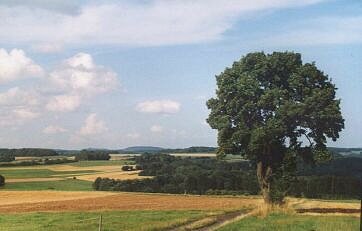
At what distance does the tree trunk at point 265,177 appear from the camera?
50406mm

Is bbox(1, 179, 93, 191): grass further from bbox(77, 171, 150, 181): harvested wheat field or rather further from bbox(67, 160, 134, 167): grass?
bbox(67, 160, 134, 167): grass

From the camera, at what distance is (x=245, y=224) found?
3309cm

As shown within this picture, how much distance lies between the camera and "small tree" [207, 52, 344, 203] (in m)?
47.1

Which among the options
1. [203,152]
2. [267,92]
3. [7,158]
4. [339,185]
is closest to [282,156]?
[267,92]

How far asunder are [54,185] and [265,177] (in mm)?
68226

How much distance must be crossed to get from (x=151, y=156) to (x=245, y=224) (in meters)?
118

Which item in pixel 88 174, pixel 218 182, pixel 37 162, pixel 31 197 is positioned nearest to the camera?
pixel 31 197

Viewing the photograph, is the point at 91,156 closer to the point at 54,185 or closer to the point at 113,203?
the point at 54,185

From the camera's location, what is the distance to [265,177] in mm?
50969

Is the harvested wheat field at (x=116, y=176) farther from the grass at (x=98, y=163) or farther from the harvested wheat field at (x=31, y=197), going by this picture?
the harvested wheat field at (x=31, y=197)

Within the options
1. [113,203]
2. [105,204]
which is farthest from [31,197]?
[105,204]

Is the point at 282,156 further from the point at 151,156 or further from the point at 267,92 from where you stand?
the point at 151,156

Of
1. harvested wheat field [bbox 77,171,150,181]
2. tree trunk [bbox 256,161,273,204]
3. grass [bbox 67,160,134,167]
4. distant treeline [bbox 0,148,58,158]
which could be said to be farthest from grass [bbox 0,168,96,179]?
tree trunk [bbox 256,161,273,204]

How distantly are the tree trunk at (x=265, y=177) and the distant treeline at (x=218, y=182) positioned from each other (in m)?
33.7
